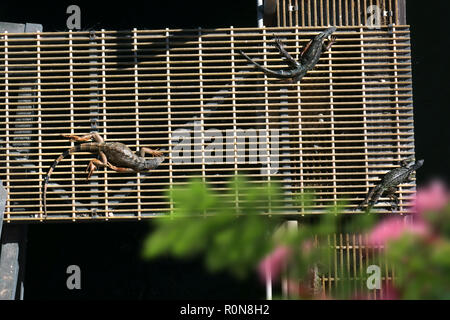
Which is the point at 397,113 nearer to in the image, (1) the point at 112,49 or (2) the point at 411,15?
(2) the point at 411,15

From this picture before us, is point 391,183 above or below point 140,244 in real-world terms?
above

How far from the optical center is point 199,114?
9797 millimetres

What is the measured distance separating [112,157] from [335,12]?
3.71 meters

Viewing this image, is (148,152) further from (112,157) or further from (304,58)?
(304,58)

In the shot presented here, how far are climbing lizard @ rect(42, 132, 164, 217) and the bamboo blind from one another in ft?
8.61

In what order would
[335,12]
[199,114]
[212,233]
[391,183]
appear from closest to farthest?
1. [212,233]
2. [391,183]
3. [199,114]
4. [335,12]

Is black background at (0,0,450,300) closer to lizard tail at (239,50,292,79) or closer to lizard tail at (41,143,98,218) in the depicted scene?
lizard tail at (41,143,98,218)

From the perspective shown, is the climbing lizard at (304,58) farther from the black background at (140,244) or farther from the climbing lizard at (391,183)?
the black background at (140,244)

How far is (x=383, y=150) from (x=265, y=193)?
26.5ft

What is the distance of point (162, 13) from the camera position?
39.3 ft

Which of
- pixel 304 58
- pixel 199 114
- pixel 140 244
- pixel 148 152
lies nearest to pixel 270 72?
pixel 304 58

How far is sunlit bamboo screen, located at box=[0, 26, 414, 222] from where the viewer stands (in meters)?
9.66

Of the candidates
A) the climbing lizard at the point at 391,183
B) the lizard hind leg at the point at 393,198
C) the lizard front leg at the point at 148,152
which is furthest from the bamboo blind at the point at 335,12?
the lizard front leg at the point at 148,152
